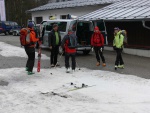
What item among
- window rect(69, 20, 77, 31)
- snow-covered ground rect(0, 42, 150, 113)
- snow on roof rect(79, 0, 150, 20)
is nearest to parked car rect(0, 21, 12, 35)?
snow on roof rect(79, 0, 150, 20)

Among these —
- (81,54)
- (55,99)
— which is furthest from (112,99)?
(81,54)

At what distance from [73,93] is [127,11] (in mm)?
10029

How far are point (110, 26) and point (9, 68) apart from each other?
927 cm

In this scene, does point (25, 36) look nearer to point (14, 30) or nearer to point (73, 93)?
point (73, 93)

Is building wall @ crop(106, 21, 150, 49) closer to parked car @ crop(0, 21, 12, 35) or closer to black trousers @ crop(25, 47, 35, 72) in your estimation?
black trousers @ crop(25, 47, 35, 72)

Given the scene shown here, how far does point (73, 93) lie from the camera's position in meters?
6.93

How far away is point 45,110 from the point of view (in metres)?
5.60

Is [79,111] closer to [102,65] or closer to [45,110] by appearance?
[45,110]

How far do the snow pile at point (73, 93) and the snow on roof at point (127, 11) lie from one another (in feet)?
19.2

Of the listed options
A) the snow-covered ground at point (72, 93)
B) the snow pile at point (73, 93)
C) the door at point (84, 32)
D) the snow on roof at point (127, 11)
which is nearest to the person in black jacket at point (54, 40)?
the snow-covered ground at point (72, 93)

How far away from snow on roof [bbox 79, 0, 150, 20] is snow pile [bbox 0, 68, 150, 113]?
19.2 ft

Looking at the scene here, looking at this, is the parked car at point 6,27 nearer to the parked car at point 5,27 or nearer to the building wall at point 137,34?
the parked car at point 5,27

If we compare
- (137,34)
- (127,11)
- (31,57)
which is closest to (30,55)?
(31,57)

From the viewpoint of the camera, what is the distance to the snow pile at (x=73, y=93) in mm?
5723
